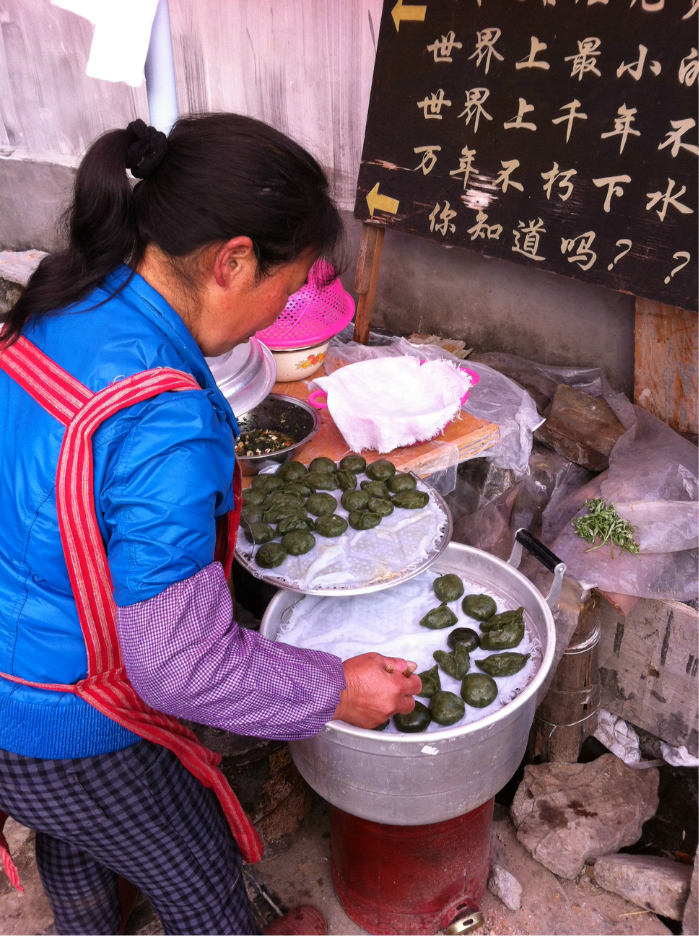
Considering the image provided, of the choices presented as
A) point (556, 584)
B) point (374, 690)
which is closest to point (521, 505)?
point (556, 584)

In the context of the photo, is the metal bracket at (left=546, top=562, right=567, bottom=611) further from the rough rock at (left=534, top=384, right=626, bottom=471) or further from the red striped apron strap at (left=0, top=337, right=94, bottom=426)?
the red striped apron strap at (left=0, top=337, right=94, bottom=426)

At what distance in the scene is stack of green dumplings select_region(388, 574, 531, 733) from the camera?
2.02 meters

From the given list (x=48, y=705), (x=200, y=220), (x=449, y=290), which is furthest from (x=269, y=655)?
(x=449, y=290)

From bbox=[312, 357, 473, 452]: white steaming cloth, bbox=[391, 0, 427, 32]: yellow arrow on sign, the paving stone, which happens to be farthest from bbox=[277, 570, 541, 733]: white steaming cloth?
the paving stone

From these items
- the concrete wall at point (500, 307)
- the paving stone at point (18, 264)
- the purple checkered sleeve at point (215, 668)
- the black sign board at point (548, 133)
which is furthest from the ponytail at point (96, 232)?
the paving stone at point (18, 264)

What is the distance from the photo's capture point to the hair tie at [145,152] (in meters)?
1.45

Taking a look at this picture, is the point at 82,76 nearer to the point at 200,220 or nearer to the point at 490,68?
the point at 490,68

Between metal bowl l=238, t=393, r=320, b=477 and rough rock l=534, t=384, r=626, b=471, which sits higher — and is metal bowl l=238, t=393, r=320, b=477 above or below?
above

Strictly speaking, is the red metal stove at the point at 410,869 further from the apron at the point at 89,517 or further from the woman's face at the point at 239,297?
the woman's face at the point at 239,297

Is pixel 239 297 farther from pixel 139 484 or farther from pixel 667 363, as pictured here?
pixel 667 363

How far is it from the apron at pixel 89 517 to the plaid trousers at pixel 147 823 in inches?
4.4

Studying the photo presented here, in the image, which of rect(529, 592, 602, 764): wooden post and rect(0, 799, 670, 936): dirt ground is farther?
rect(529, 592, 602, 764): wooden post

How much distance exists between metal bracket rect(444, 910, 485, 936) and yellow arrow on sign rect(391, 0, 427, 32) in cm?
383

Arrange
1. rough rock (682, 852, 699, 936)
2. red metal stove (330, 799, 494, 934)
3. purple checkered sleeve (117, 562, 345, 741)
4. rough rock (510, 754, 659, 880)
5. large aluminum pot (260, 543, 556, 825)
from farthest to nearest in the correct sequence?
rough rock (510, 754, 659, 880), rough rock (682, 852, 699, 936), red metal stove (330, 799, 494, 934), large aluminum pot (260, 543, 556, 825), purple checkered sleeve (117, 562, 345, 741)
